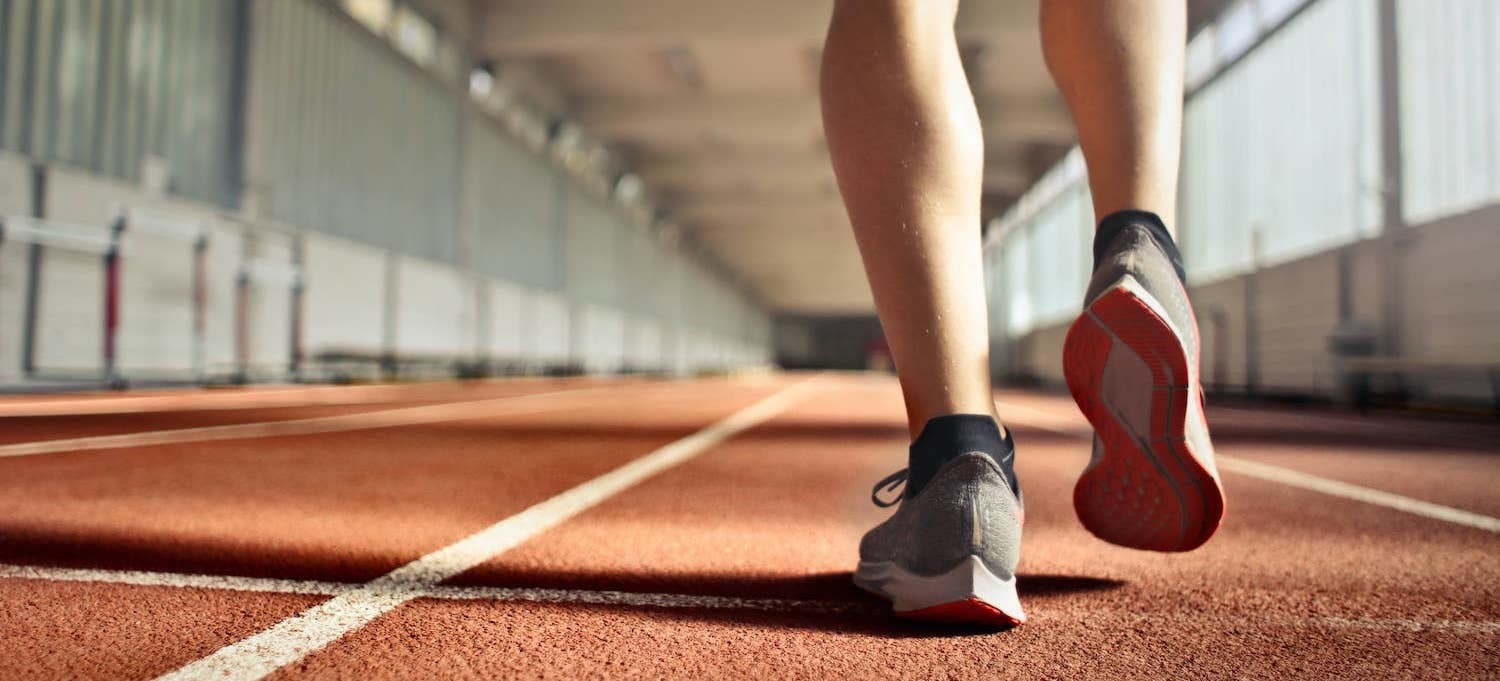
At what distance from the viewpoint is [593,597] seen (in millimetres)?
861

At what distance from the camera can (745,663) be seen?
2.17ft

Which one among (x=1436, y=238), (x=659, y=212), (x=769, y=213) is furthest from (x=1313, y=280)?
(x=659, y=212)

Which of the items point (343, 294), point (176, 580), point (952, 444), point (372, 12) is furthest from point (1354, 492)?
point (372, 12)

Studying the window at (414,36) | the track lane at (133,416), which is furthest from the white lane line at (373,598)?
the window at (414,36)

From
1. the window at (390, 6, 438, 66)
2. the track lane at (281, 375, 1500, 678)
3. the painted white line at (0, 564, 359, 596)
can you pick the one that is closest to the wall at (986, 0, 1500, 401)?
the track lane at (281, 375, 1500, 678)

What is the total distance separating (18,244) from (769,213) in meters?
20.5

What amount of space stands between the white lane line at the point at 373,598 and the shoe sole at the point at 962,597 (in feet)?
1.59

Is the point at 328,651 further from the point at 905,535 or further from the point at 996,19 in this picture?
the point at 996,19

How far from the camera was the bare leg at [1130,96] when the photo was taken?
3.42ft

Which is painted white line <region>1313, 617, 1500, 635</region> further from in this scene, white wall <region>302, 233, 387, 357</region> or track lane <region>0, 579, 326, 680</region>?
white wall <region>302, 233, 387, 357</region>

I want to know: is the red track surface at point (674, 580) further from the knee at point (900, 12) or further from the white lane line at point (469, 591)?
the knee at point (900, 12)

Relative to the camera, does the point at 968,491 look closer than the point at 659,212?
Yes

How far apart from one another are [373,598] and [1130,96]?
1.04m

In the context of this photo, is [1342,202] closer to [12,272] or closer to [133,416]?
[133,416]
